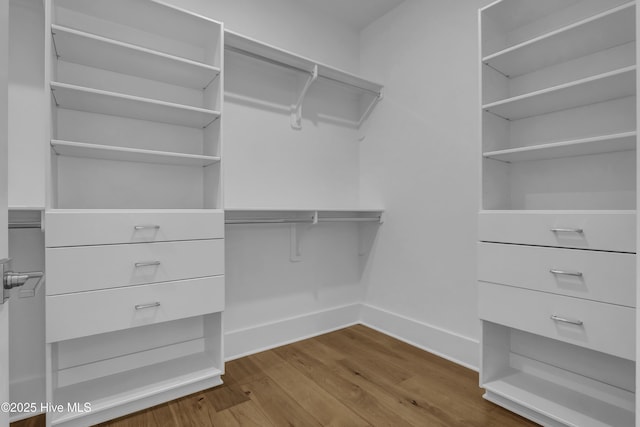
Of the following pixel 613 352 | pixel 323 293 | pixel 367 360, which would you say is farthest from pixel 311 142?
pixel 613 352

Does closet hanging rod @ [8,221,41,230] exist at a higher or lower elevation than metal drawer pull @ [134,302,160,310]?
higher

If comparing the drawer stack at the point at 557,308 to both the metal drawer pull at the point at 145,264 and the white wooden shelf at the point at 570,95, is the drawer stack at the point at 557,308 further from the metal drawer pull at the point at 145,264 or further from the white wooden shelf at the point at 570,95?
the metal drawer pull at the point at 145,264

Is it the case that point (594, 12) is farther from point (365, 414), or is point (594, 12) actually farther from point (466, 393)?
point (365, 414)

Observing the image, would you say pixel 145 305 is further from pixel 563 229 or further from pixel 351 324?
pixel 563 229

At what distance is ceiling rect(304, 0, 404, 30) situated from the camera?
2510mm

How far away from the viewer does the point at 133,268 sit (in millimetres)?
1560

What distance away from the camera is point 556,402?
1540mm

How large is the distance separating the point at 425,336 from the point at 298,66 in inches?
80.8

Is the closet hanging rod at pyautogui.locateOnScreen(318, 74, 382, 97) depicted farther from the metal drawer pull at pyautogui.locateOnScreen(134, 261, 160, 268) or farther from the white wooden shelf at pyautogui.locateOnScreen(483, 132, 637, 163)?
the metal drawer pull at pyautogui.locateOnScreen(134, 261, 160, 268)

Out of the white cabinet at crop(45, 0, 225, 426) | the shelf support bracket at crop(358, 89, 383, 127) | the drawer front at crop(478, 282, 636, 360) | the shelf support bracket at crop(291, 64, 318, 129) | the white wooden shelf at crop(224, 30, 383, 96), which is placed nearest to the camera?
the drawer front at crop(478, 282, 636, 360)

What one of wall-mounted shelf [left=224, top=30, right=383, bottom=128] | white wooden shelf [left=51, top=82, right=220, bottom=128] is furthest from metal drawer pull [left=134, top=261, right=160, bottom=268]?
wall-mounted shelf [left=224, top=30, right=383, bottom=128]

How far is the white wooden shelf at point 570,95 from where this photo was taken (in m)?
1.36

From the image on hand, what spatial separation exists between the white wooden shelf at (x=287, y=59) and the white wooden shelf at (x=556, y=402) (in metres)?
2.12

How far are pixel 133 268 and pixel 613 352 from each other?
2020 millimetres
